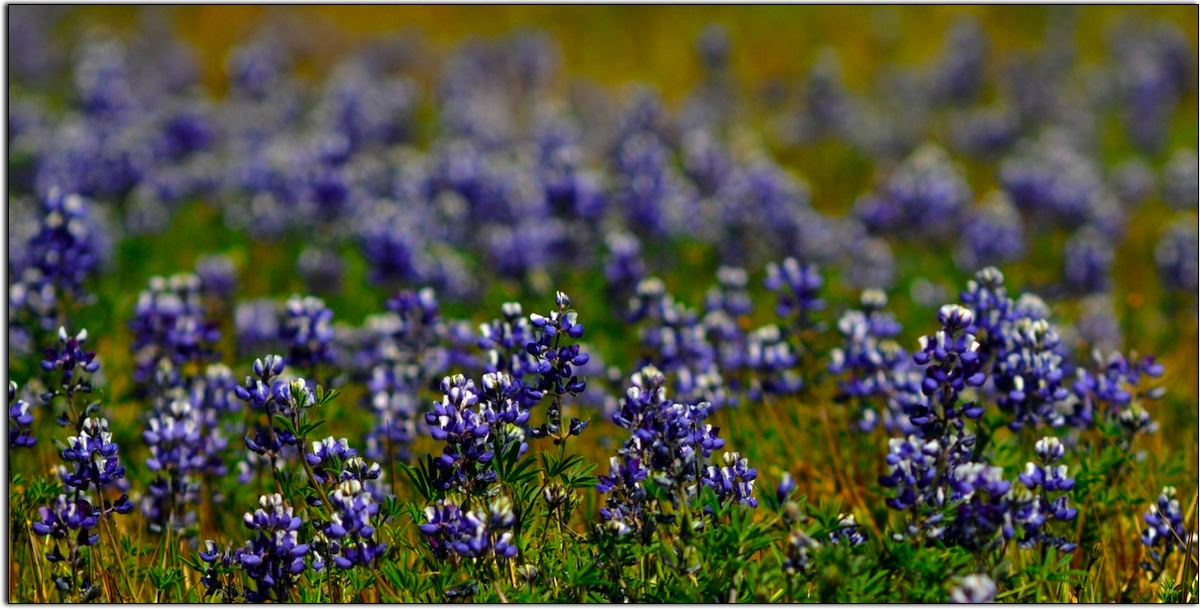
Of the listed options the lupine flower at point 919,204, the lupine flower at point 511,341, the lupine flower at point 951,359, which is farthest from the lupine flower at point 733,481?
the lupine flower at point 919,204

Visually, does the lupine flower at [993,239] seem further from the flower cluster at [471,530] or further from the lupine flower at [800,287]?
the flower cluster at [471,530]

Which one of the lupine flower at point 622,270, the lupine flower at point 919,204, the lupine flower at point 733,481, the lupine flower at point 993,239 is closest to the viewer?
the lupine flower at point 733,481

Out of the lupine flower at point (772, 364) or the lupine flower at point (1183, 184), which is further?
the lupine flower at point (1183, 184)

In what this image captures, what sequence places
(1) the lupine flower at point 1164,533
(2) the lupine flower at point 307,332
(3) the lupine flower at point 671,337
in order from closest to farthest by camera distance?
(1) the lupine flower at point 1164,533 → (2) the lupine flower at point 307,332 → (3) the lupine flower at point 671,337

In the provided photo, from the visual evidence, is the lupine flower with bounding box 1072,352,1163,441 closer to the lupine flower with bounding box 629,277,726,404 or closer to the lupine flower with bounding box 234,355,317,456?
the lupine flower with bounding box 629,277,726,404

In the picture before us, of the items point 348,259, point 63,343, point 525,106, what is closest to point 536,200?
point 348,259

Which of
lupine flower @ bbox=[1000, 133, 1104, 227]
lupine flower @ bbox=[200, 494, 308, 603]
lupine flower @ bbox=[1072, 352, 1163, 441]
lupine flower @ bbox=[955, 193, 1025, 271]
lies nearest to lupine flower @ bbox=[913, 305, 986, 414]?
lupine flower @ bbox=[1072, 352, 1163, 441]

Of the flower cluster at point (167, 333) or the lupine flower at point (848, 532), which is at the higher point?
the flower cluster at point (167, 333)
